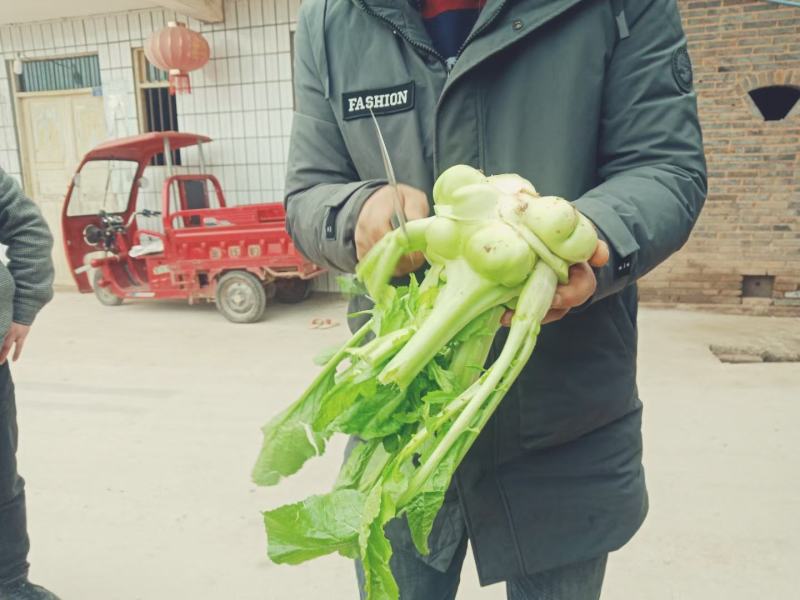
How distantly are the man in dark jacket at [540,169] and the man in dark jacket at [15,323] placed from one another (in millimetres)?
1283

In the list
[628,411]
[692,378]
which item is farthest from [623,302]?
[692,378]

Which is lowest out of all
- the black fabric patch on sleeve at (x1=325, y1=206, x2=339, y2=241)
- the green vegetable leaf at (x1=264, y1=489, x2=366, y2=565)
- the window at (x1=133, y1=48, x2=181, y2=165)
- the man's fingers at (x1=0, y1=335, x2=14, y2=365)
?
the man's fingers at (x1=0, y1=335, x2=14, y2=365)

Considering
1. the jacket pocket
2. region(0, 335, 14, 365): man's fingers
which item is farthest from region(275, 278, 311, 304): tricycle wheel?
the jacket pocket

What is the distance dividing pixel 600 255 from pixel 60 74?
27.8 ft

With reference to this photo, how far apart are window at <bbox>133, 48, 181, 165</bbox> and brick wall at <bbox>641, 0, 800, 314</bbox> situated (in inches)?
206

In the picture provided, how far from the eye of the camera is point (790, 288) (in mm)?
5957

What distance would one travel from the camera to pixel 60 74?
7.96 metres

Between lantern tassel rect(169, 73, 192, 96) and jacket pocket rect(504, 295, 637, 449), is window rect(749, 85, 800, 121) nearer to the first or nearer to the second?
lantern tassel rect(169, 73, 192, 96)

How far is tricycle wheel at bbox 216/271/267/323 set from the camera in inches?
244

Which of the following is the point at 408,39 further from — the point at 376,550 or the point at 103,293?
the point at 103,293

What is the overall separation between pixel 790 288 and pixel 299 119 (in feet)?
18.8

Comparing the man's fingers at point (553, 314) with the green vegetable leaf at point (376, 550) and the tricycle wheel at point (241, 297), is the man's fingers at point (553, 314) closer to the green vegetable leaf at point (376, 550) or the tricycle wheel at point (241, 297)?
the green vegetable leaf at point (376, 550)

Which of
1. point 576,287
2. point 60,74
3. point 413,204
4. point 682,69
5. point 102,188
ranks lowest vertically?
point 102,188

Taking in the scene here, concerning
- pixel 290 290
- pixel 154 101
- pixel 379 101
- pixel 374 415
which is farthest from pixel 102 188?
pixel 374 415
